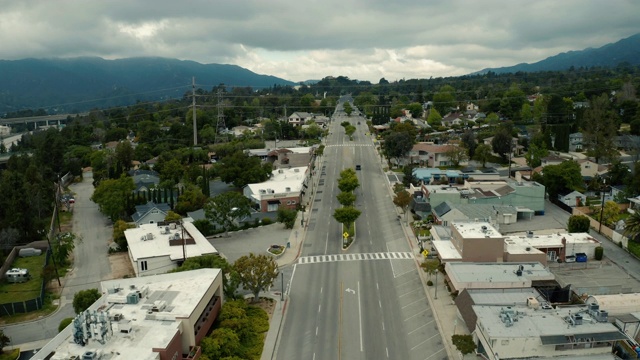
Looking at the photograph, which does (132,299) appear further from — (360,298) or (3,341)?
(360,298)

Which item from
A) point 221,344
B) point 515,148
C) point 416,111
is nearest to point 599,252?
point 221,344

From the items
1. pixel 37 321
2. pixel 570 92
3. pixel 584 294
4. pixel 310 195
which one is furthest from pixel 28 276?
pixel 570 92

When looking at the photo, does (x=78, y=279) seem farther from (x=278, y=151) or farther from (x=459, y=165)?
(x=459, y=165)

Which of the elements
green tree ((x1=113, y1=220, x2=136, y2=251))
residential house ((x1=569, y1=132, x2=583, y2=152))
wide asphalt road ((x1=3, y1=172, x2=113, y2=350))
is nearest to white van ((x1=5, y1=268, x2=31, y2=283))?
wide asphalt road ((x1=3, y1=172, x2=113, y2=350))

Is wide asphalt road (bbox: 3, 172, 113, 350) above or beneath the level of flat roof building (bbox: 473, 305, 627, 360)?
beneath

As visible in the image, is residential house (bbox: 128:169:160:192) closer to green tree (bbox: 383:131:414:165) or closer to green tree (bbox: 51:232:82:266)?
green tree (bbox: 51:232:82:266)
